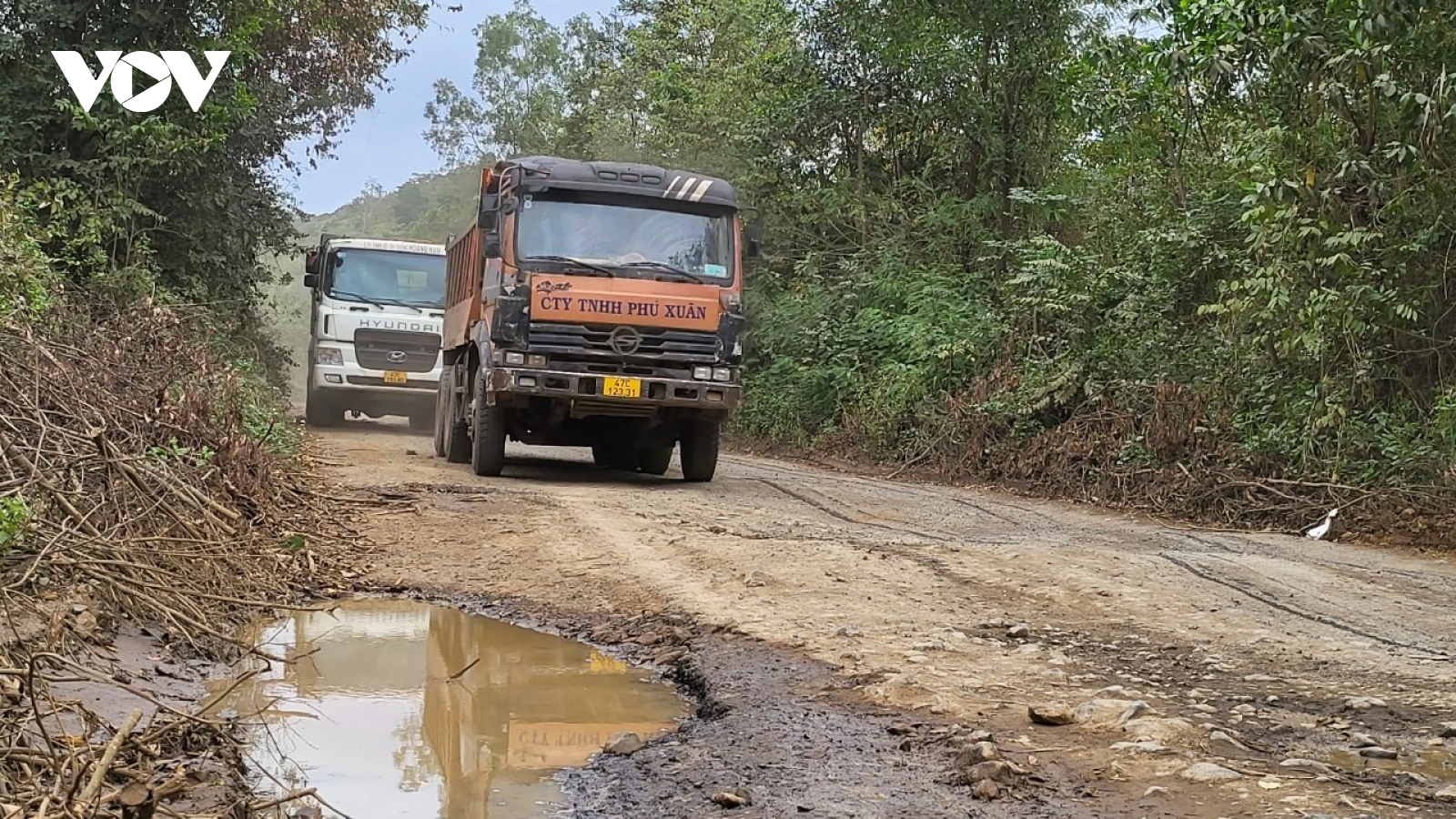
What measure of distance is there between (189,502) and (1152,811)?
4435mm

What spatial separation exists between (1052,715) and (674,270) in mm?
7513

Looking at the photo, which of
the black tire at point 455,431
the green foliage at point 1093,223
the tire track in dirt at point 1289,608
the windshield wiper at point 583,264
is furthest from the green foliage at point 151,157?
the tire track in dirt at point 1289,608

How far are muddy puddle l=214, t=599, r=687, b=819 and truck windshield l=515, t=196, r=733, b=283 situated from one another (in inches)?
207

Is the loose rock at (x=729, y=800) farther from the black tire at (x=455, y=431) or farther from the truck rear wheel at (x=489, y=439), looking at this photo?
the black tire at (x=455, y=431)

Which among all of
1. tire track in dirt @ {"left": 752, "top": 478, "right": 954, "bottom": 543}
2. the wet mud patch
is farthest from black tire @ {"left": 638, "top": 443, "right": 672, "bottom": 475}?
the wet mud patch

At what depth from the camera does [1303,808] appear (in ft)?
11.2

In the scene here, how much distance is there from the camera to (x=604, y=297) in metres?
11.1

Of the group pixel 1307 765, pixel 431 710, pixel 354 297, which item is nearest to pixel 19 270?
pixel 431 710

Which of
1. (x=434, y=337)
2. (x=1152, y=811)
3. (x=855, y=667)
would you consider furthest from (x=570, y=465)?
(x=1152, y=811)

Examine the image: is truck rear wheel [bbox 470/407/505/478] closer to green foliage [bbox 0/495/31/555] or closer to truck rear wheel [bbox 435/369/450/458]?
truck rear wheel [bbox 435/369/450/458]

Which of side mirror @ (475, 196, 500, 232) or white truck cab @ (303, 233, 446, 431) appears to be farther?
white truck cab @ (303, 233, 446, 431)

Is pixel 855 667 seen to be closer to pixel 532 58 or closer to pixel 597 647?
pixel 597 647

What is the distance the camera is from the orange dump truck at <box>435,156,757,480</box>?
1105 cm

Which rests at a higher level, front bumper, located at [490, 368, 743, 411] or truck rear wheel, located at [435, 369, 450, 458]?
front bumper, located at [490, 368, 743, 411]
